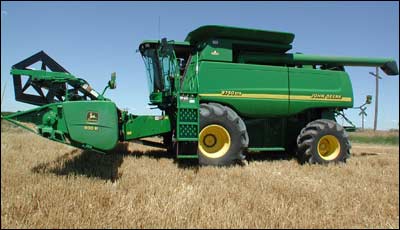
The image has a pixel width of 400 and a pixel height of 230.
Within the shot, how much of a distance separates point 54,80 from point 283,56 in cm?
487

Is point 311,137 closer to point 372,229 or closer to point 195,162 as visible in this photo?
point 195,162

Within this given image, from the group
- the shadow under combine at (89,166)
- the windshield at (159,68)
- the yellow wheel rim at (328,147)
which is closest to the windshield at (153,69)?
the windshield at (159,68)

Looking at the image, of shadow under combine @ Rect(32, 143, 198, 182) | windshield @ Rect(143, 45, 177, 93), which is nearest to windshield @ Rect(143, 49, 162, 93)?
windshield @ Rect(143, 45, 177, 93)

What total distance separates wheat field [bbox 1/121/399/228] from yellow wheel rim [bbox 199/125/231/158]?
0.62m

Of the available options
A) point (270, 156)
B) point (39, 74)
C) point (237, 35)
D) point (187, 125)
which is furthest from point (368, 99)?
point (39, 74)

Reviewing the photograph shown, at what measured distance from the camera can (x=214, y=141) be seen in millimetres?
6547

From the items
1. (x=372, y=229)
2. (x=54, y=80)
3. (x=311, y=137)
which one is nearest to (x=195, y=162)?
(x=311, y=137)

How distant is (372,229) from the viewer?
10.8 feet

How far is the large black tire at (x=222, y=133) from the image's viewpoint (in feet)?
20.5

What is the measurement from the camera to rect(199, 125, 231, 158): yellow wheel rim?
6.34 m

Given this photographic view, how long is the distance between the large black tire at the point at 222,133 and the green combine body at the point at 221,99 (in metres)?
0.02

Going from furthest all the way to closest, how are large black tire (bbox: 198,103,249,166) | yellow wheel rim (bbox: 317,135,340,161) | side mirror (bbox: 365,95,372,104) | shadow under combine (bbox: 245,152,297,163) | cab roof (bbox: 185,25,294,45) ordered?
side mirror (bbox: 365,95,372,104) < shadow under combine (bbox: 245,152,297,163) < yellow wheel rim (bbox: 317,135,340,161) < cab roof (bbox: 185,25,294,45) < large black tire (bbox: 198,103,249,166)

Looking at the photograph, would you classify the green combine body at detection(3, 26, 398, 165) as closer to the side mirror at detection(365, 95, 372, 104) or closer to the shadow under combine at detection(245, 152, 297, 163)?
the shadow under combine at detection(245, 152, 297, 163)

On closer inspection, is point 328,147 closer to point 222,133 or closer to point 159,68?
point 222,133
